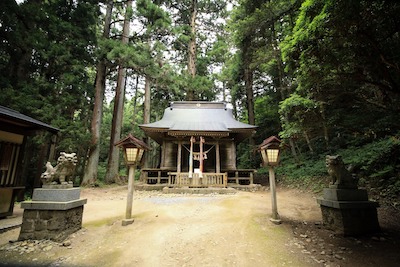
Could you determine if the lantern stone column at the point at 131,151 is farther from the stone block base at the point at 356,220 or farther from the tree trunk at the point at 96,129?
the tree trunk at the point at 96,129

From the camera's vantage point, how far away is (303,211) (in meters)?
5.89

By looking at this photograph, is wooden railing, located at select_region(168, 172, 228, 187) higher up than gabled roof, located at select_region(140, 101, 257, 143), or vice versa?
gabled roof, located at select_region(140, 101, 257, 143)

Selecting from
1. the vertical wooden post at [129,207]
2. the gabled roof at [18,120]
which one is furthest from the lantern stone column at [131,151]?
the gabled roof at [18,120]

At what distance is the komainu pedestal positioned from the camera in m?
3.91

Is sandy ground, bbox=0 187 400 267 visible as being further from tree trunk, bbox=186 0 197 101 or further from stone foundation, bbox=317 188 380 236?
tree trunk, bbox=186 0 197 101

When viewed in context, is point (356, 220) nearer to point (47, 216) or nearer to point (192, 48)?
point (47, 216)

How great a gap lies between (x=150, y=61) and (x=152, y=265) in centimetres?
1067

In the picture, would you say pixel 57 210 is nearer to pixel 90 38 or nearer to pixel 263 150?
pixel 263 150

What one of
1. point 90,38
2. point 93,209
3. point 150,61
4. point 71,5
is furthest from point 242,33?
point 93,209

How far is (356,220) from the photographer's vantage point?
394 centimetres

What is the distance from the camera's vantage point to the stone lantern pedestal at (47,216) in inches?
153

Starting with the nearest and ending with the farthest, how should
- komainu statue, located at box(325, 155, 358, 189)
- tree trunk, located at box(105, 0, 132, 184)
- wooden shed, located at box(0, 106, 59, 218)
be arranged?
komainu statue, located at box(325, 155, 358, 189)
wooden shed, located at box(0, 106, 59, 218)
tree trunk, located at box(105, 0, 132, 184)

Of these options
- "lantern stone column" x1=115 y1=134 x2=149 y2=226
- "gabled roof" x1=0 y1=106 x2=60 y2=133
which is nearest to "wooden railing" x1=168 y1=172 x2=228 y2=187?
"lantern stone column" x1=115 y1=134 x2=149 y2=226

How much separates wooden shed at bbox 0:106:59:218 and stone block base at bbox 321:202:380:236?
7811 mm
